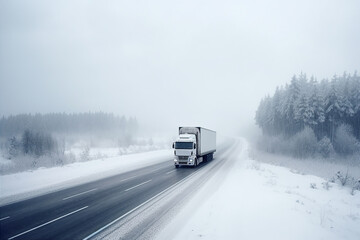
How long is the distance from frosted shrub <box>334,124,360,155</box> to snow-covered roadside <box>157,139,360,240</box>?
105 ft

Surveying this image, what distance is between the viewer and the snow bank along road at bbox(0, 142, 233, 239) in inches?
311

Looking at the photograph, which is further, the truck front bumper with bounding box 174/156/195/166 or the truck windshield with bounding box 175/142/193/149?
the truck windshield with bounding box 175/142/193/149

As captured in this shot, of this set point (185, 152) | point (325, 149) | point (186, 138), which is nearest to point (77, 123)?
point (186, 138)

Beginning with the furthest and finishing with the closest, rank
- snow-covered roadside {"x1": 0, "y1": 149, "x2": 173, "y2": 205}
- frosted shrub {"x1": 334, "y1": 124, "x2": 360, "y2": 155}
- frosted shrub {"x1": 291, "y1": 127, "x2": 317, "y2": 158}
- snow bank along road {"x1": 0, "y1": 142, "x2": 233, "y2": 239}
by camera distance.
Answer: frosted shrub {"x1": 291, "y1": 127, "x2": 317, "y2": 158} < frosted shrub {"x1": 334, "y1": 124, "x2": 360, "y2": 155} < snow-covered roadside {"x1": 0, "y1": 149, "x2": 173, "y2": 205} < snow bank along road {"x1": 0, "y1": 142, "x2": 233, "y2": 239}

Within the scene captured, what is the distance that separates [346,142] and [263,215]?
42.4 meters

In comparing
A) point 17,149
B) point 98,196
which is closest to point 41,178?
point 98,196

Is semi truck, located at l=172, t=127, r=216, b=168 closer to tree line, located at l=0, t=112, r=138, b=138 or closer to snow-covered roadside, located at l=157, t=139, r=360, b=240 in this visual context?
snow-covered roadside, located at l=157, t=139, r=360, b=240

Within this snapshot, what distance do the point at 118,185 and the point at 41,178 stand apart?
7177 mm

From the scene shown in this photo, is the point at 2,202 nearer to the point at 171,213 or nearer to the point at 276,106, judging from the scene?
the point at 171,213

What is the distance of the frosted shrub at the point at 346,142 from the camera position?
40.2 m

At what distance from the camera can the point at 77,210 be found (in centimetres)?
1013

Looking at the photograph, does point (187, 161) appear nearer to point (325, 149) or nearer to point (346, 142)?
point (325, 149)

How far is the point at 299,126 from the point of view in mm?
52031

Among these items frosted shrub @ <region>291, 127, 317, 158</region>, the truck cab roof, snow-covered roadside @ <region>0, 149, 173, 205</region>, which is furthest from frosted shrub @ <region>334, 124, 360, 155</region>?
snow-covered roadside @ <region>0, 149, 173, 205</region>
